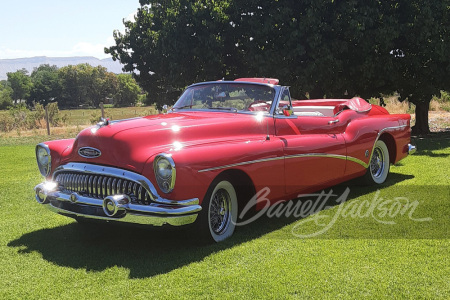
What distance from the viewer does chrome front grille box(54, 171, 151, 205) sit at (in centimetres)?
414

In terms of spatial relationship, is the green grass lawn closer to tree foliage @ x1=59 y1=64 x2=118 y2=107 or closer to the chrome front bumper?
the chrome front bumper

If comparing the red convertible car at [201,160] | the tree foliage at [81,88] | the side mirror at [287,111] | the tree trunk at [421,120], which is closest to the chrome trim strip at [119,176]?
the red convertible car at [201,160]

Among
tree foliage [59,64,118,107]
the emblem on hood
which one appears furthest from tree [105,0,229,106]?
tree foliage [59,64,118,107]

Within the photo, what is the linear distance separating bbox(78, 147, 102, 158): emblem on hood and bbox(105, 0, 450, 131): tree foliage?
10239 millimetres

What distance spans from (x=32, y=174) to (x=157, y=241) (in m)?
5.37

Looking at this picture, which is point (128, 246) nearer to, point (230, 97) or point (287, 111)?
point (230, 97)

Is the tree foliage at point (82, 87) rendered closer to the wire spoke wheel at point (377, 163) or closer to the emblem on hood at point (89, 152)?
the wire spoke wheel at point (377, 163)

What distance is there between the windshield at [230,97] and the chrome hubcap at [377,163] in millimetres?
2471

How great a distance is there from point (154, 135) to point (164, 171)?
558mm

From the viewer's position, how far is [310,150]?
219 inches

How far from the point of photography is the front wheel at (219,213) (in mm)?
4328

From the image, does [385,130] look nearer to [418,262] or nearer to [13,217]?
[418,262]

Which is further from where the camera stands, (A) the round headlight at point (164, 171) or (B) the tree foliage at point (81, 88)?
(B) the tree foliage at point (81, 88)

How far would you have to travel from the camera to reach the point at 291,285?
137 inches
